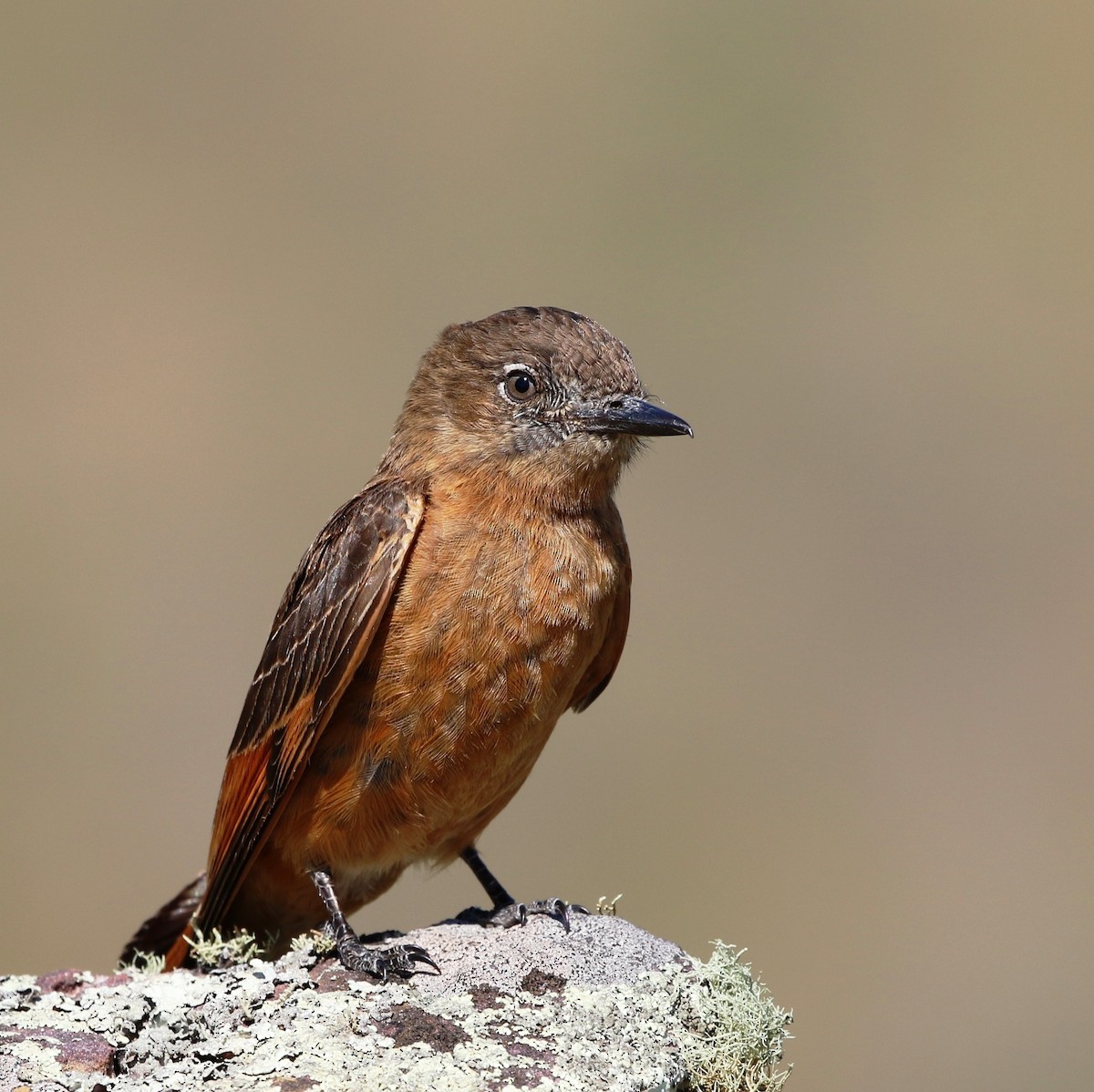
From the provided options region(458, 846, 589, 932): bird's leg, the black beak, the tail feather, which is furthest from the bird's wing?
region(458, 846, 589, 932): bird's leg

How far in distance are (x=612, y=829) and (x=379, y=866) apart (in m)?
7.65

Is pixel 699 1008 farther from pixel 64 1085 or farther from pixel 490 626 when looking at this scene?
pixel 64 1085

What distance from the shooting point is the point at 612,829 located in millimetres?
13039

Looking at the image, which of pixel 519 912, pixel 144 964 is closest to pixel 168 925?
pixel 144 964

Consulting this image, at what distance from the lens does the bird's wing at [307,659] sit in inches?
207

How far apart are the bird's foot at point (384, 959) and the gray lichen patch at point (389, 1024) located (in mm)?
42

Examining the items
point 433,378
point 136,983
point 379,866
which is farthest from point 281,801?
point 433,378

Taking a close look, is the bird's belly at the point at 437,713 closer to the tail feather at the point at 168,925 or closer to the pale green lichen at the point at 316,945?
the pale green lichen at the point at 316,945

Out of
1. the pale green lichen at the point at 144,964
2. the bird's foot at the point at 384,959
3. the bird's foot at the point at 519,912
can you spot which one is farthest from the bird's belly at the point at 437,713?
the pale green lichen at the point at 144,964

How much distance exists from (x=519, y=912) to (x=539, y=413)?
1.97 metres

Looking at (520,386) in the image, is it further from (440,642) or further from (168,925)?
(168,925)

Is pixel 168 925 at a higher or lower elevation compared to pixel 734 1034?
higher

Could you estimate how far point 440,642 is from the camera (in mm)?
5191

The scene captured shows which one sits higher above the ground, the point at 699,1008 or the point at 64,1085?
the point at 699,1008
